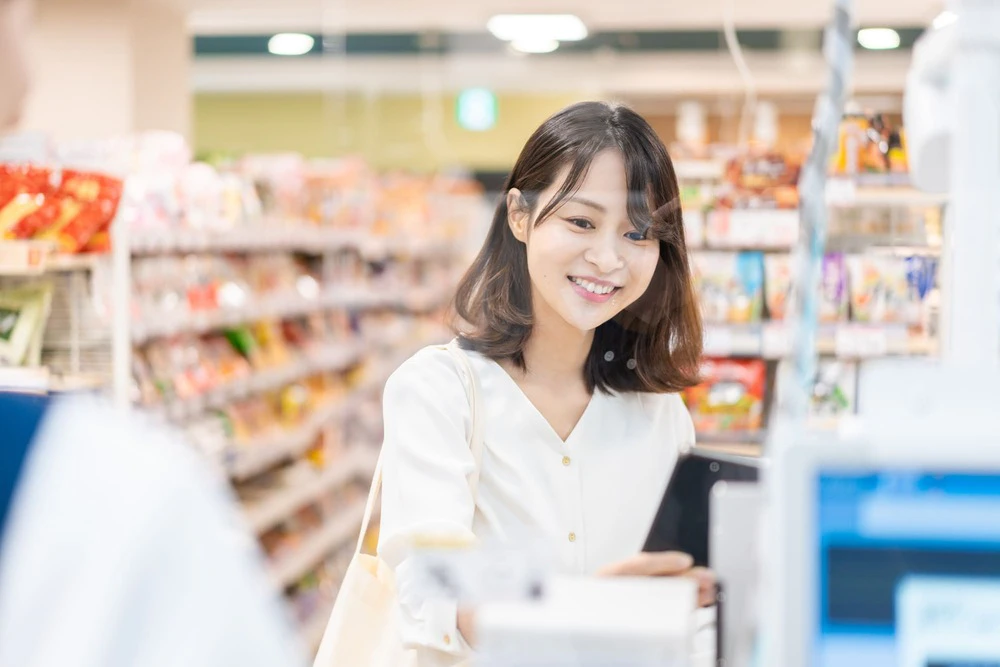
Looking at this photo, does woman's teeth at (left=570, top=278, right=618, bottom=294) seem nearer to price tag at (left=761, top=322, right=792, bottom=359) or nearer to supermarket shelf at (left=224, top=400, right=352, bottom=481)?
price tag at (left=761, top=322, right=792, bottom=359)

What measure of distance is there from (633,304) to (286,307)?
11.1 feet

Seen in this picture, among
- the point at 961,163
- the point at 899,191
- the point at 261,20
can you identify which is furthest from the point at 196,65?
the point at 961,163

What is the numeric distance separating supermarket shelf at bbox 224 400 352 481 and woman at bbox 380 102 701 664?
2.69 m

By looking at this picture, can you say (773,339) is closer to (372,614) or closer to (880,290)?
(880,290)

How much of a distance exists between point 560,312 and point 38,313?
1.75m

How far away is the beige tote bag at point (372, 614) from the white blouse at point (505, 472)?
1cm

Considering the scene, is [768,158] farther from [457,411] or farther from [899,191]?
[457,411]

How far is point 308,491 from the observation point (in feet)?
15.5

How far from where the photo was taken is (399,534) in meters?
1.27

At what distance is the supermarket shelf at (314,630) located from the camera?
4.44m

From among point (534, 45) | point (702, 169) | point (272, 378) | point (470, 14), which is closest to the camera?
point (702, 169)

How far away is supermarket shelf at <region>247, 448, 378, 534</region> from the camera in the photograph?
4254 millimetres

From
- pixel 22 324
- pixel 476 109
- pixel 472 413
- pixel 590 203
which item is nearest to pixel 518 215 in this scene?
pixel 590 203

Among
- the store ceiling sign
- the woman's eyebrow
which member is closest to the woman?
the woman's eyebrow
